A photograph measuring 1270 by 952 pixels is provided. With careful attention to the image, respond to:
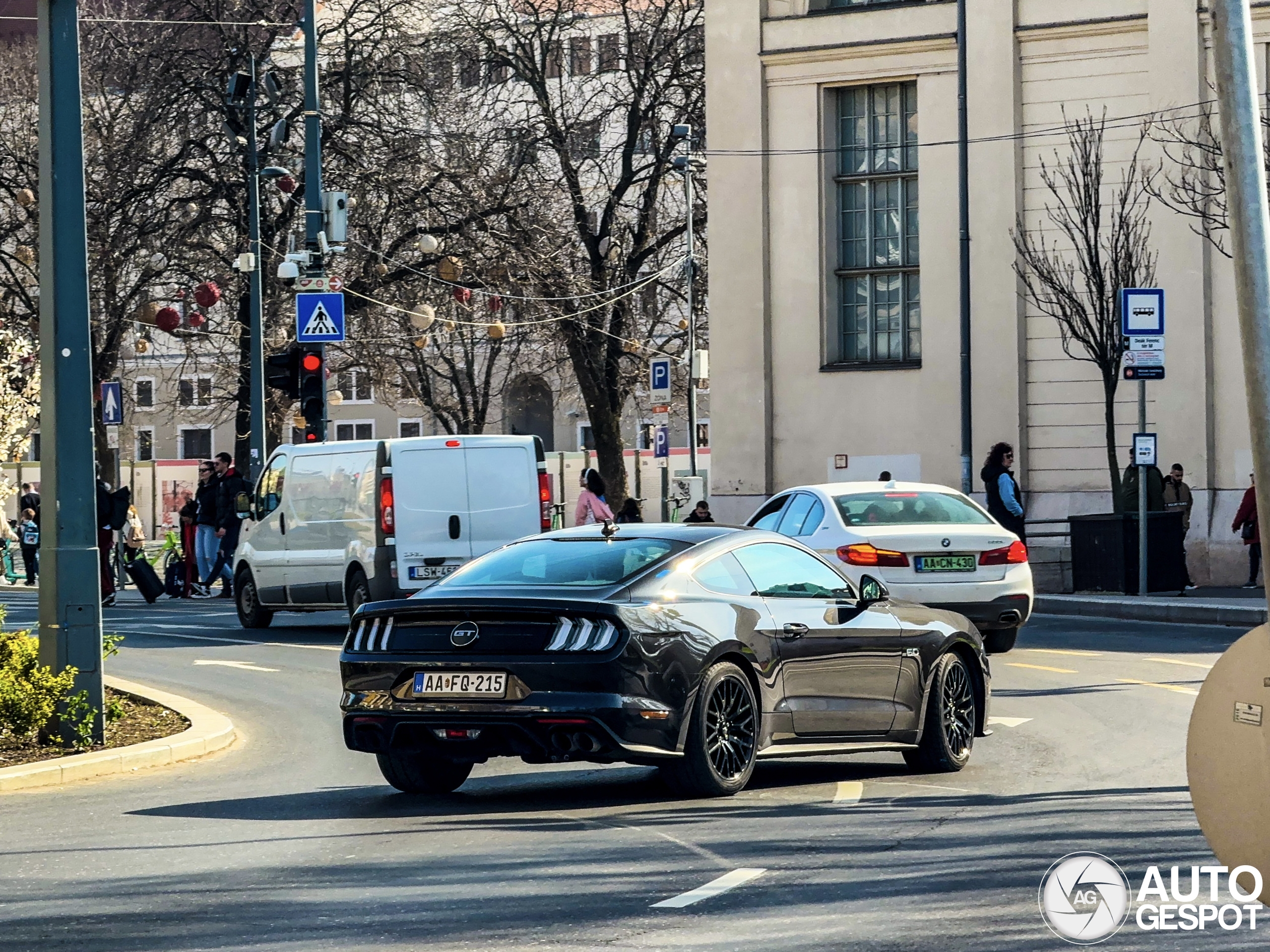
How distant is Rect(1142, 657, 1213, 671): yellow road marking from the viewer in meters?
17.0

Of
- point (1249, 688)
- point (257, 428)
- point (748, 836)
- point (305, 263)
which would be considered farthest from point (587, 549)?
point (257, 428)

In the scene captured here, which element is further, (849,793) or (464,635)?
(849,793)

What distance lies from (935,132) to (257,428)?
36.1ft

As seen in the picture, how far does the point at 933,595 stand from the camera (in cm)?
1712

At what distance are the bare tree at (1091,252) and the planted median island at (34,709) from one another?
17.9 m

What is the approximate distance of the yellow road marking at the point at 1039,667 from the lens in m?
16.7

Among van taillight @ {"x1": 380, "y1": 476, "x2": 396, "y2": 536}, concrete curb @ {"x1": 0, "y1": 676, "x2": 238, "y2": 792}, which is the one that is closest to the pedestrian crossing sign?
van taillight @ {"x1": 380, "y1": 476, "x2": 396, "y2": 536}

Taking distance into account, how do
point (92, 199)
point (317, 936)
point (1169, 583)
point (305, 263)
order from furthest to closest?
point (92, 199) → point (305, 263) → point (1169, 583) → point (317, 936)

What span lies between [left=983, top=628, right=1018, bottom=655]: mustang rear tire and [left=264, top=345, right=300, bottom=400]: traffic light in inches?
426

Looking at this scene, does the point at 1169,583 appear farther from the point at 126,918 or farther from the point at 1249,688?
the point at 1249,688

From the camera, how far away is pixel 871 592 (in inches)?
425

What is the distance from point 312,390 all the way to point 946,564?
1114 centimetres

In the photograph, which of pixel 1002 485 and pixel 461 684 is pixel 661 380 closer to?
pixel 1002 485

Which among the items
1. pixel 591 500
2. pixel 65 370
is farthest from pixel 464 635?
pixel 591 500
